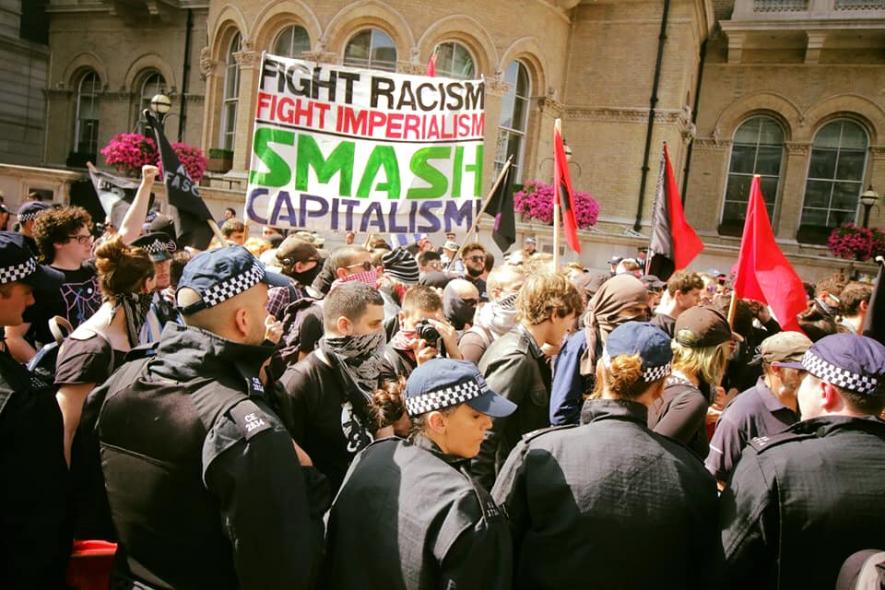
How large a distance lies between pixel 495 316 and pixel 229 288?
251cm

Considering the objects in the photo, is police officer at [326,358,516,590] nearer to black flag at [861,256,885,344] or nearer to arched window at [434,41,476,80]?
black flag at [861,256,885,344]

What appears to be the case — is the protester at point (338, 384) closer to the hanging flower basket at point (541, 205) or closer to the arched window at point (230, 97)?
the hanging flower basket at point (541, 205)

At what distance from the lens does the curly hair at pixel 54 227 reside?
14.3 feet

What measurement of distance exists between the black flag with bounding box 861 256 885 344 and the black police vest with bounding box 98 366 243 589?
397cm

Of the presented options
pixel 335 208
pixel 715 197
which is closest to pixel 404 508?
pixel 335 208

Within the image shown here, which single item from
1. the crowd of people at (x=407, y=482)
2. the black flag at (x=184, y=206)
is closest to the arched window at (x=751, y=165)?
the black flag at (x=184, y=206)

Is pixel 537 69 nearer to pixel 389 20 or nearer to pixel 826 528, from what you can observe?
pixel 389 20

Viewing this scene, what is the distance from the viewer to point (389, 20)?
48.7 ft

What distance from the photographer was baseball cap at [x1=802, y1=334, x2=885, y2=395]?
7.93 ft

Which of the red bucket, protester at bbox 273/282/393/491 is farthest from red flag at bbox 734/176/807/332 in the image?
the red bucket

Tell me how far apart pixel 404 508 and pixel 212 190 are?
49.4ft

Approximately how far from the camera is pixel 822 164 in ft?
62.8

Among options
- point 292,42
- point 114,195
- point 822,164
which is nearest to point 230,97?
point 292,42

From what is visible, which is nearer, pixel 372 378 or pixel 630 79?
pixel 372 378
